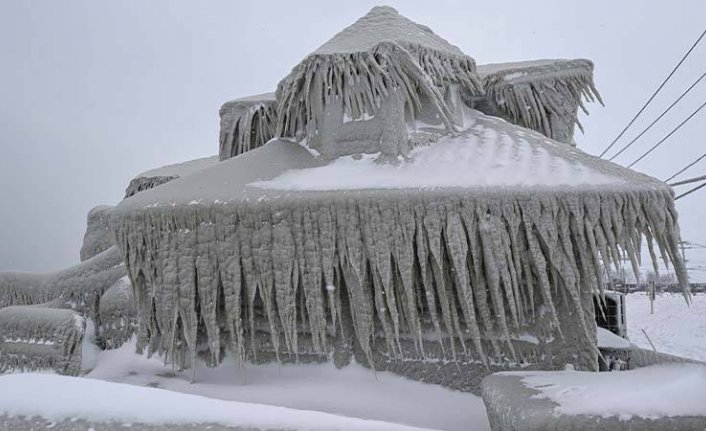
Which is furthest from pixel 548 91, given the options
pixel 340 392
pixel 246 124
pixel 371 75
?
pixel 340 392

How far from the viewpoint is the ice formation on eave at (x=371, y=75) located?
5309mm

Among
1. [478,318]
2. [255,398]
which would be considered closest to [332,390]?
[255,398]

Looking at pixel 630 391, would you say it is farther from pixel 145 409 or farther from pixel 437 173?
pixel 145 409

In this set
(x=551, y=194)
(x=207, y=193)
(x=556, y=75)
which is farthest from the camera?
(x=556, y=75)

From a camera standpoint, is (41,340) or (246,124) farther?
(246,124)

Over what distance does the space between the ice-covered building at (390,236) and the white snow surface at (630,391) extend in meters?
0.81

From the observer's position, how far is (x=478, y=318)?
4.75m

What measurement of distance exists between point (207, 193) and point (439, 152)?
94.0 inches

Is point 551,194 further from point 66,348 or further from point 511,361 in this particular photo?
point 66,348

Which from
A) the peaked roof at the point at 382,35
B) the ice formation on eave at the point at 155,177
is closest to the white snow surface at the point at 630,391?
the peaked roof at the point at 382,35

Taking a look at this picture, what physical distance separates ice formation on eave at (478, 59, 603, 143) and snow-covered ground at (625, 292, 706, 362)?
855cm

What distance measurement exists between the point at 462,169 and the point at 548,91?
3213 millimetres

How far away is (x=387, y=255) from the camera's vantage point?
449 cm

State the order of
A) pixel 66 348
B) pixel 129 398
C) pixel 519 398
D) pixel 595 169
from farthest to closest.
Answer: pixel 66 348 < pixel 595 169 < pixel 519 398 < pixel 129 398
